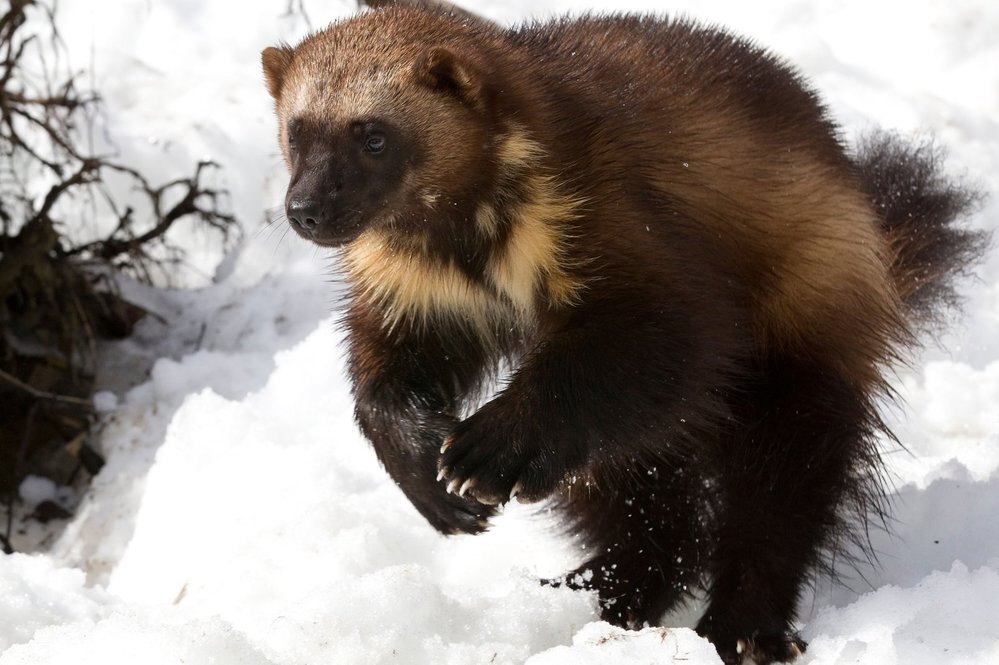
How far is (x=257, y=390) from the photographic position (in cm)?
438

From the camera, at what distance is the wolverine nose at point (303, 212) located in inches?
92.1

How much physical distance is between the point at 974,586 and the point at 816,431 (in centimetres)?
55

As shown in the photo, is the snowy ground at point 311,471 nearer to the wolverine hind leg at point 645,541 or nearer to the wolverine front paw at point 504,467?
the wolverine hind leg at point 645,541

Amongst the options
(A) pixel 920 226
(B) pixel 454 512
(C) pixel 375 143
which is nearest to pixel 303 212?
(C) pixel 375 143

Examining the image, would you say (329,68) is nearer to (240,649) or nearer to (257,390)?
(240,649)

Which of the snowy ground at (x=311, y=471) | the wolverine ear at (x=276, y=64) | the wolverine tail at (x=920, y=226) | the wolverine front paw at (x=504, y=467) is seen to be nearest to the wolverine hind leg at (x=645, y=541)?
the snowy ground at (x=311, y=471)

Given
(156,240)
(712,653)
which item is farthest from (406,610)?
(156,240)

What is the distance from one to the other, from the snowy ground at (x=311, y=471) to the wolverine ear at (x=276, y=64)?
3.34 ft

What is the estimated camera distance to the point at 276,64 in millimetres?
2734

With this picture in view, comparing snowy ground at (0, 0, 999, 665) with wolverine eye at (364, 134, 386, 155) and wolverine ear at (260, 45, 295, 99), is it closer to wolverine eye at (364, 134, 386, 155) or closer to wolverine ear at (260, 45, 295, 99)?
wolverine eye at (364, 134, 386, 155)

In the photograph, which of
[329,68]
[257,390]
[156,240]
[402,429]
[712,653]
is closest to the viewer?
[712,653]

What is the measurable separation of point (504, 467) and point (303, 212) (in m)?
0.57

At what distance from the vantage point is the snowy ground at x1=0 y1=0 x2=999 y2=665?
233 centimetres

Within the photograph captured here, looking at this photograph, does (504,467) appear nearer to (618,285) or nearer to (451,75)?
(618,285)
